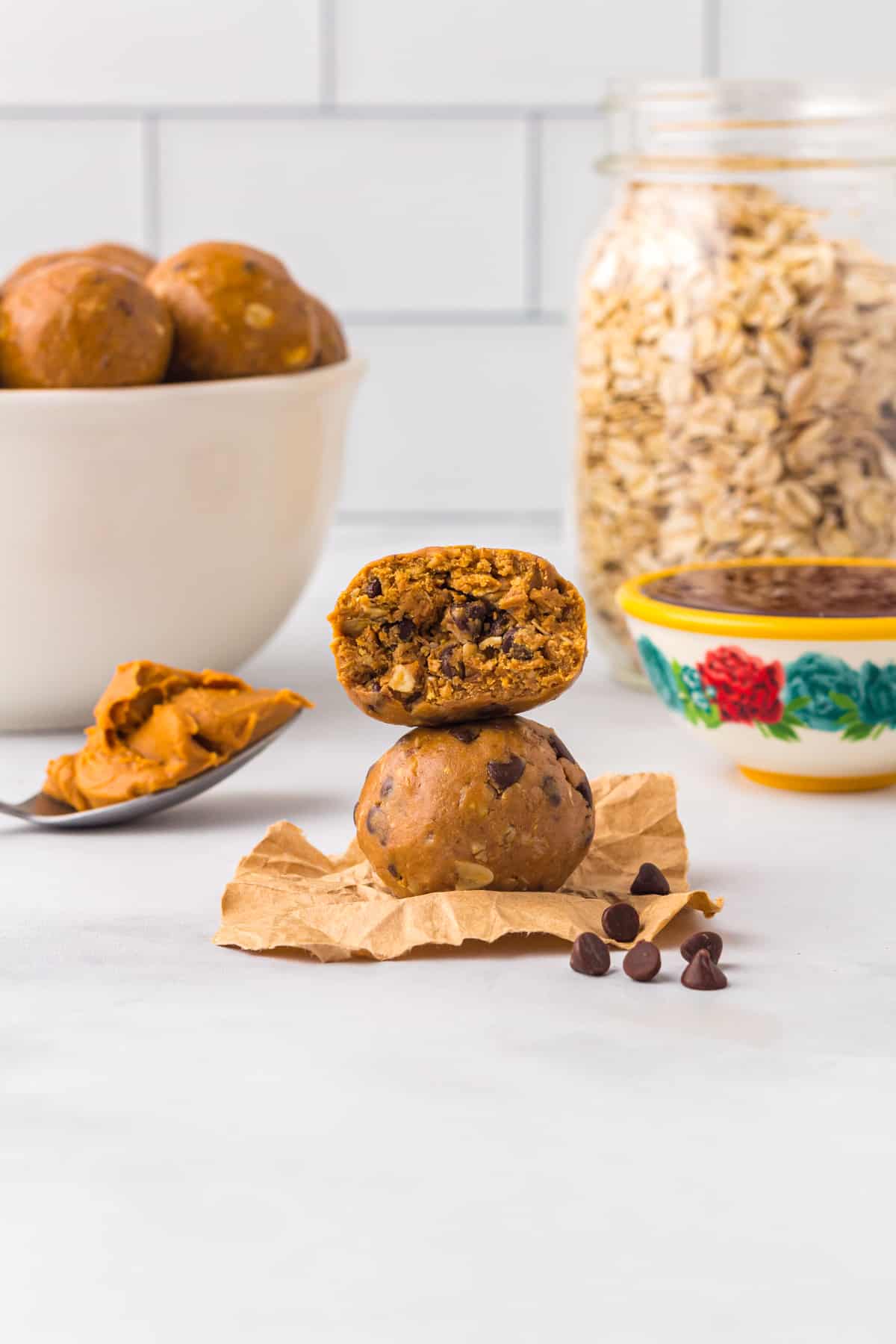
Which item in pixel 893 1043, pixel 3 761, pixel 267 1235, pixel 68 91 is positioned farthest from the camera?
pixel 68 91

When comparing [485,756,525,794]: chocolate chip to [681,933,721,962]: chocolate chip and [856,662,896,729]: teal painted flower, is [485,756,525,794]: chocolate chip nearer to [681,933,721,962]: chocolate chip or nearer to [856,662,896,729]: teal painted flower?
[681,933,721,962]: chocolate chip

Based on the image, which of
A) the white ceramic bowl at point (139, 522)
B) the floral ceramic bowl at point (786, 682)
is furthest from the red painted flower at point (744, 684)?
the white ceramic bowl at point (139, 522)

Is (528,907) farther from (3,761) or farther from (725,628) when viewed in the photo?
(3,761)

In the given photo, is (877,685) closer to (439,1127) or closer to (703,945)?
(703,945)

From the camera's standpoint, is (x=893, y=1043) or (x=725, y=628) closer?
(x=893, y=1043)

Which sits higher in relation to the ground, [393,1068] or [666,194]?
[666,194]

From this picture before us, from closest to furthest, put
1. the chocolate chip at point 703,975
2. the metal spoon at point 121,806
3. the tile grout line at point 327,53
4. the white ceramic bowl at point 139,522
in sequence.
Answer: the chocolate chip at point 703,975
the metal spoon at point 121,806
the white ceramic bowl at point 139,522
the tile grout line at point 327,53

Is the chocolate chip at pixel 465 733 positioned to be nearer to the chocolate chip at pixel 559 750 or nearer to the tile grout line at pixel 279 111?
the chocolate chip at pixel 559 750

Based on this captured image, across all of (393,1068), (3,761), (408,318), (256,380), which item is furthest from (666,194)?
(408,318)
